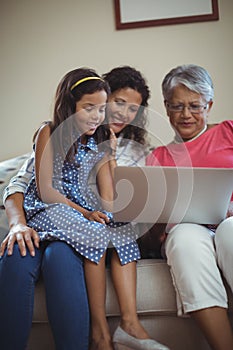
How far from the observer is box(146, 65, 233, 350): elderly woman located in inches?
53.0

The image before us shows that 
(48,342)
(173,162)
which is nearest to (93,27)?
(173,162)

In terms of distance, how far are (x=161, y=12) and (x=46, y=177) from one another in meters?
1.12

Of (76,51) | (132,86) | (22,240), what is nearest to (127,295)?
(22,240)

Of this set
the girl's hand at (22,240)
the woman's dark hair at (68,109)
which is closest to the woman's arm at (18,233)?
the girl's hand at (22,240)

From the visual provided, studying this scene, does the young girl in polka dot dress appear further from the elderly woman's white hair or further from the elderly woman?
the elderly woman's white hair

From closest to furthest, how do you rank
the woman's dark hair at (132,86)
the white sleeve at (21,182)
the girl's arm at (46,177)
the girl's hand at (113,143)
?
the girl's arm at (46,177) < the white sleeve at (21,182) < the girl's hand at (113,143) < the woman's dark hair at (132,86)

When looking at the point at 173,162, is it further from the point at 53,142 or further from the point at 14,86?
the point at 14,86

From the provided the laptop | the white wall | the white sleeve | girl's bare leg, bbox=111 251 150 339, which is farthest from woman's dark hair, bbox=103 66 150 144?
girl's bare leg, bbox=111 251 150 339

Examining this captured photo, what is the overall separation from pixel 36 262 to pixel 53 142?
40 centimetres

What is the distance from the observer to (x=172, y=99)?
5.99 feet

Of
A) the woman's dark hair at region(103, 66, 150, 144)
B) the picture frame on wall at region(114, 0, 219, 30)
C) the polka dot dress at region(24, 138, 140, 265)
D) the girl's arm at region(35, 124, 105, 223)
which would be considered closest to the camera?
the polka dot dress at region(24, 138, 140, 265)

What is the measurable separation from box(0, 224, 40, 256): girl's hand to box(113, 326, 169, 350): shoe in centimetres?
32

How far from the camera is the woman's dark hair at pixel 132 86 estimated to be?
1.91m

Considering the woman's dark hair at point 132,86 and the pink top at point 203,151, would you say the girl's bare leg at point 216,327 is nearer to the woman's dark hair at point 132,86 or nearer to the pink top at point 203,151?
the pink top at point 203,151
